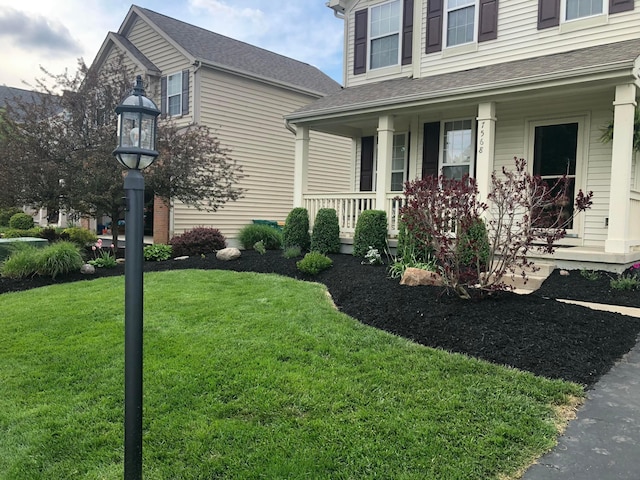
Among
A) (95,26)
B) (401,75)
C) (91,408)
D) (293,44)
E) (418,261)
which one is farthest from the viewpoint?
(293,44)

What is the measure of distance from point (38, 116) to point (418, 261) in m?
8.44

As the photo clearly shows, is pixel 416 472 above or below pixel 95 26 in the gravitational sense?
below

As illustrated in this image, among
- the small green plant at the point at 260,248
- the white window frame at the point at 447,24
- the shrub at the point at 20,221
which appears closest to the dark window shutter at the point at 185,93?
the small green plant at the point at 260,248

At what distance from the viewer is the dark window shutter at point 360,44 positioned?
11469 mm

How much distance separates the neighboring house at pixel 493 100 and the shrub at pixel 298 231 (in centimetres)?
56

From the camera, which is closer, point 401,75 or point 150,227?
point 401,75

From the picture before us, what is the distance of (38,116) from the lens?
32.4 ft

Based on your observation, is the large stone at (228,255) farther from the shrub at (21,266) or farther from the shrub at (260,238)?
the shrub at (21,266)

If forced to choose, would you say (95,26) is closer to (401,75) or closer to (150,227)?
(150,227)

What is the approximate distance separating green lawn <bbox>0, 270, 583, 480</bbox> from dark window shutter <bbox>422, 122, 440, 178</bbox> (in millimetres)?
6172

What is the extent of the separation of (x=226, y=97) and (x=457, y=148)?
24.4ft

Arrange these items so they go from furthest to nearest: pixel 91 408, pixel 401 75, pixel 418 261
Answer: pixel 401 75, pixel 418 261, pixel 91 408

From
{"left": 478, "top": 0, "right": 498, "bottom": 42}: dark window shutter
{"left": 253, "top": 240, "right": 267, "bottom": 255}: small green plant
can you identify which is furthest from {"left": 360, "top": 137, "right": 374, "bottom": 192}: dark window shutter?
{"left": 478, "top": 0, "right": 498, "bottom": 42}: dark window shutter

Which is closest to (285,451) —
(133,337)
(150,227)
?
(133,337)
